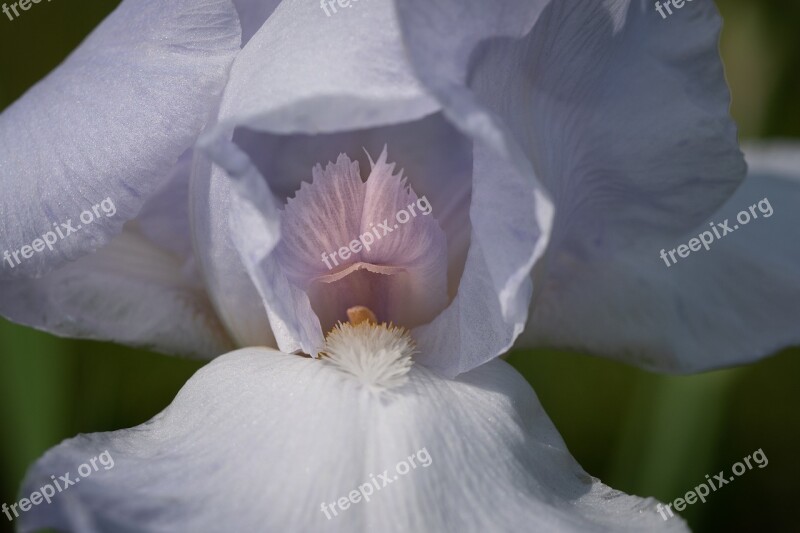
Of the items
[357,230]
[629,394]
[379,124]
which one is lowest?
[629,394]

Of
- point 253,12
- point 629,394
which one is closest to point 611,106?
point 253,12

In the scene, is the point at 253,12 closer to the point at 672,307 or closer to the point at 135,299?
the point at 135,299

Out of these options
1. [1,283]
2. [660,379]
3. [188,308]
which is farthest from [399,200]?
[660,379]

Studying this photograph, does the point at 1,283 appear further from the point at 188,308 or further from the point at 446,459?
the point at 446,459

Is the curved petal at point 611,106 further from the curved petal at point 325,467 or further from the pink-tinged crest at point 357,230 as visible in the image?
the curved petal at point 325,467

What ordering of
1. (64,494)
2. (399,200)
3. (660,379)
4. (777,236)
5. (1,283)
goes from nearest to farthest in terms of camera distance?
(64,494) → (399,200) → (1,283) → (777,236) → (660,379)

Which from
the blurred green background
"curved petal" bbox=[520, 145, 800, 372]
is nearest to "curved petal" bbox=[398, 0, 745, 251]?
"curved petal" bbox=[520, 145, 800, 372]
